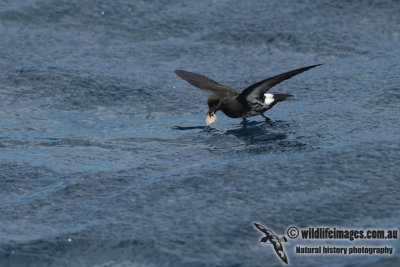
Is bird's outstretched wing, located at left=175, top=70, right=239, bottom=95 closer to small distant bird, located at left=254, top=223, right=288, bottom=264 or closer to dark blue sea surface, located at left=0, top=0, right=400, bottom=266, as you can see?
dark blue sea surface, located at left=0, top=0, right=400, bottom=266

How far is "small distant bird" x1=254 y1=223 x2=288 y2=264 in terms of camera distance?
19.1 feet

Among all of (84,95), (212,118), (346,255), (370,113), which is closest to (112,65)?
(84,95)

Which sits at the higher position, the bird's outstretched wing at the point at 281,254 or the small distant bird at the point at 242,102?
the small distant bird at the point at 242,102

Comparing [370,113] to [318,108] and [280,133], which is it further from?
[280,133]

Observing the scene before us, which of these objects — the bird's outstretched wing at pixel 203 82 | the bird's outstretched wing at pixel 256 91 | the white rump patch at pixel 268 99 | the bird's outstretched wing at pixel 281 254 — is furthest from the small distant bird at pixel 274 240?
the bird's outstretched wing at pixel 203 82

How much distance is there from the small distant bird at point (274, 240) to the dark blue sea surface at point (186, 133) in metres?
0.07

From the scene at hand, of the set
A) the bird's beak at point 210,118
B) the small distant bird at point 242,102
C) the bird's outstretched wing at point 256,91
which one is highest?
the bird's outstretched wing at point 256,91

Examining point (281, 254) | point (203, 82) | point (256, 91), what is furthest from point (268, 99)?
point (281, 254)

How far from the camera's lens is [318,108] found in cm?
996

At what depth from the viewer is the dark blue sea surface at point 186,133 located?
20.9 ft

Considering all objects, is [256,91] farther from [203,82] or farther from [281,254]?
[281,254]

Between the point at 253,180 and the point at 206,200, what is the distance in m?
0.72

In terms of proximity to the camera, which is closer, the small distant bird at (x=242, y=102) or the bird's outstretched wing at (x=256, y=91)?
the bird's outstretched wing at (x=256, y=91)

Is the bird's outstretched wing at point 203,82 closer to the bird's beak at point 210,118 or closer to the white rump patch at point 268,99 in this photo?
the white rump patch at point 268,99
